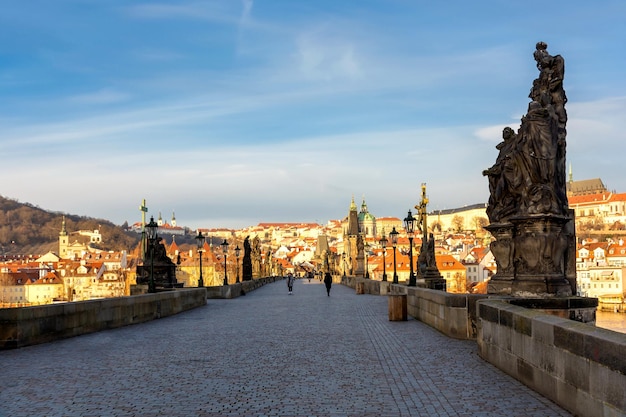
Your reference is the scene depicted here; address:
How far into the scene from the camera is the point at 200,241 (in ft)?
124

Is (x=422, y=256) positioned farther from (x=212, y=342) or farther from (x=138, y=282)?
(x=212, y=342)

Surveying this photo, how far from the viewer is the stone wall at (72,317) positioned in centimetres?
1332

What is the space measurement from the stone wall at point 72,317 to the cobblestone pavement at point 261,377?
0.37 meters

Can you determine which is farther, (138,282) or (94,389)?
(138,282)

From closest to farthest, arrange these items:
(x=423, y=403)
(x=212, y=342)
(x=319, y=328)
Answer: (x=423, y=403), (x=212, y=342), (x=319, y=328)

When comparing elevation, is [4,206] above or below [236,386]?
above

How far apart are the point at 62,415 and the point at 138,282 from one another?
25.3m

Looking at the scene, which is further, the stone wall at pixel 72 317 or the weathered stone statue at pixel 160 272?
the weathered stone statue at pixel 160 272

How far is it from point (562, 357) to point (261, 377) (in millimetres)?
4264

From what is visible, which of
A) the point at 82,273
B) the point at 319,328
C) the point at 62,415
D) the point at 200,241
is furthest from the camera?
the point at 82,273

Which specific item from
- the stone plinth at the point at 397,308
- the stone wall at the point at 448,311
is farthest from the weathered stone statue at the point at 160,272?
the stone wall at the point at 448,311

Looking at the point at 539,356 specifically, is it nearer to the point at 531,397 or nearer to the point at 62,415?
the point at 531,397

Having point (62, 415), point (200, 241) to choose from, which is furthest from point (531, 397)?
point (200, 241)

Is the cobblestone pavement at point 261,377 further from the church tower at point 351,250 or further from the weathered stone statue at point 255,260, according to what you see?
the church tower at point 351,250
